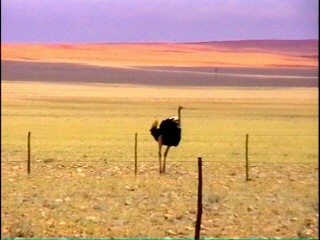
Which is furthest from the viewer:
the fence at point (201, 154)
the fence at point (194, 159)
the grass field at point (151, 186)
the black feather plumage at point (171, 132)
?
the fence at point (201, 154)

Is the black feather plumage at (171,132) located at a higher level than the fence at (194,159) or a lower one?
higher

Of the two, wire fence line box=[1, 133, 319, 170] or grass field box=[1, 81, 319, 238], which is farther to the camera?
wire fence line box=[1, 133, 319, 170]

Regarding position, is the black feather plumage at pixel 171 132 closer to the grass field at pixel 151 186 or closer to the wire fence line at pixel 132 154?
the grass field at pixel 151 186

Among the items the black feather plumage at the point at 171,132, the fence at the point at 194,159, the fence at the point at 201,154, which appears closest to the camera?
the fence at the point at 194,159

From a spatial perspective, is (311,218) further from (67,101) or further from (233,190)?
(67,101)

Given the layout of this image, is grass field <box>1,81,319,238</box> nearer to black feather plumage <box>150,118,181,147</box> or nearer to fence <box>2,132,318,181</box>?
fence <box>2,132,318,181</box>

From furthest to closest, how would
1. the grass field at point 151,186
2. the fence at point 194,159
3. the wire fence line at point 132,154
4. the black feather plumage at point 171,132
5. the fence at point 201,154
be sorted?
the wire fence line at point 132,154 < the fence at point 201,154 < the black feather plumage at point 171,132 < the fence at point 194,159 < the grass field at point 151,186

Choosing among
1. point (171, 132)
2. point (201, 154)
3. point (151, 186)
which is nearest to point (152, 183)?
point (151, 186)

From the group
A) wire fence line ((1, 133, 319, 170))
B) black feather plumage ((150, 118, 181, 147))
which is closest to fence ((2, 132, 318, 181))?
wire fence line ((1, 133, 319, 170))

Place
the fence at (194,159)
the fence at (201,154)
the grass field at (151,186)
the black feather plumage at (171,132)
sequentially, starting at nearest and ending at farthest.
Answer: the grass field at (151,186)
the fence at (194,159)
the black feather plumage at (171,132)
the fence at (201,154)

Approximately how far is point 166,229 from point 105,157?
9.11m

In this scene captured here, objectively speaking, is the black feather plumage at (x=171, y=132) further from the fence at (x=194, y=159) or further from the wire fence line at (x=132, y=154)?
the wire fence line at (x=132, y=154)

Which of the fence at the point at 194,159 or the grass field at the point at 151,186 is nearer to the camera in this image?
the grass field at the point at 151,186

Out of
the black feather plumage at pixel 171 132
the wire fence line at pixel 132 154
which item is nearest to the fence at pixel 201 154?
the wire fence line at pixel 132 154
